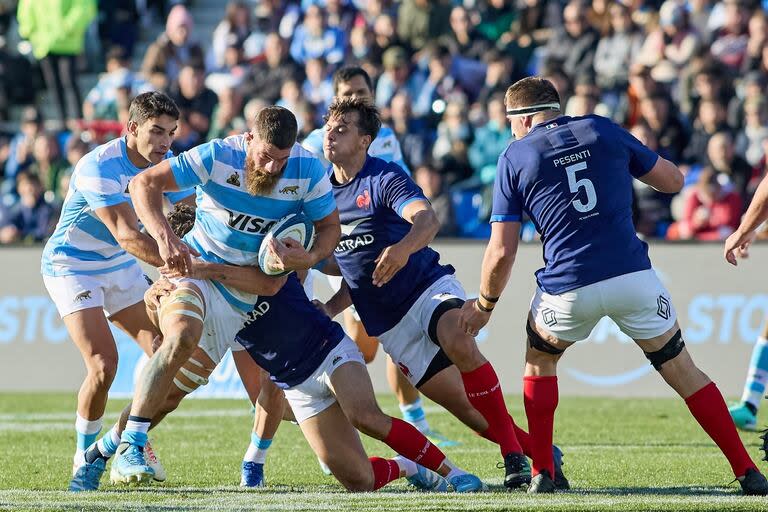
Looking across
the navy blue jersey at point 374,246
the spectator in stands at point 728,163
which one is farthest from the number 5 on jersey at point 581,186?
the spectator in stands at point 728,163

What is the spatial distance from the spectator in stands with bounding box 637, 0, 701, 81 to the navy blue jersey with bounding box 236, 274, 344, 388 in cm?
1028

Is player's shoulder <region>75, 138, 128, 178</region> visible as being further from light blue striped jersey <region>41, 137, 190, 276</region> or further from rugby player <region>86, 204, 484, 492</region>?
rugby player <region>86, 204, 484, 492</region>

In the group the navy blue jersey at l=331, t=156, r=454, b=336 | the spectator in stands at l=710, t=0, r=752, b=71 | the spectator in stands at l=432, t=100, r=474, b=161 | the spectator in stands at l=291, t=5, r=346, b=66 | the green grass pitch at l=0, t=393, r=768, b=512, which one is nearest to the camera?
the green grass pitch at l=0, t=393, r=768, b=512

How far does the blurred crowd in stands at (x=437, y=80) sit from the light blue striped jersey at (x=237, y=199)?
775 centimetres

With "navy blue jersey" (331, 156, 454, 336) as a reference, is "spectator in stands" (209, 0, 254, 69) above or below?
above

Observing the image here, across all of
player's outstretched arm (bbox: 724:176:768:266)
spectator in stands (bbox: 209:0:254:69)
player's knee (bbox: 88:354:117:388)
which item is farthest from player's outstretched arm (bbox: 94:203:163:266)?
spectator in stands (bbox: 209:0:254:69)

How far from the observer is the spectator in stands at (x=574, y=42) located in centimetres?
1764

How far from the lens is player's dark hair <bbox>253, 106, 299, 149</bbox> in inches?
292

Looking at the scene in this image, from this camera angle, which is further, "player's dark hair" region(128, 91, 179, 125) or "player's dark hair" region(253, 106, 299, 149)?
"player's dark hair" region(128, 91, 179, 125)

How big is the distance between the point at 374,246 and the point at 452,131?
28.4 feet

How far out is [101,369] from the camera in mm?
8875

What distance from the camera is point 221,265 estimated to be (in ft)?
25.5

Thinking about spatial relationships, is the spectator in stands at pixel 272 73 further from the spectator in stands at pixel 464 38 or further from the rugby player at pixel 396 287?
the rugby player at pixel 396 287

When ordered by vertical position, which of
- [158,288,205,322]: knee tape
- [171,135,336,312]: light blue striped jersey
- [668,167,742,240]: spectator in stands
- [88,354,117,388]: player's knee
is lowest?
[88,354,117,388]: player's knee
